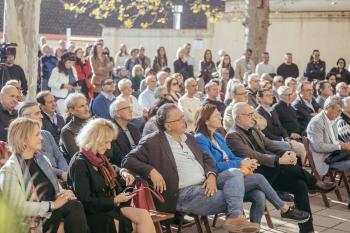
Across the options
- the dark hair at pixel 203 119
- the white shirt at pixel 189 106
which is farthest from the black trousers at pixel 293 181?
the white shirt at pixel 189 106

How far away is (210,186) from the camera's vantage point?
5484 millimetres

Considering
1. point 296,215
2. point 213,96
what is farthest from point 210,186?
point 213,96

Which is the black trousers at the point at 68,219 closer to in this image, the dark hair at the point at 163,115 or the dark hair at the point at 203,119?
the dark hair at the point at 163,115

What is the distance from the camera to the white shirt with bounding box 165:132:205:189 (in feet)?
18.4

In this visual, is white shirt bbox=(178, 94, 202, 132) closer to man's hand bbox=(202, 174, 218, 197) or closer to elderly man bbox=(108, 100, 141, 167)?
elderly man bbox=(108, 100, 141, 167)

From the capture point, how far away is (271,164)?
6.39 metres

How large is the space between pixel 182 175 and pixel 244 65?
30.8 ft

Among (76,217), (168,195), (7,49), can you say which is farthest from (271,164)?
(7,49)

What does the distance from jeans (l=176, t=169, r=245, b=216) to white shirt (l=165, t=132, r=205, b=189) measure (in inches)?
2.9

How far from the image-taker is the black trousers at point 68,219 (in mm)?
4492

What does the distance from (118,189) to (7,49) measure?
4.18m

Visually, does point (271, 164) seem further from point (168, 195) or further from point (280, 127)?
point (280, 127)

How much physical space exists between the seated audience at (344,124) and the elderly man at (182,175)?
304cm

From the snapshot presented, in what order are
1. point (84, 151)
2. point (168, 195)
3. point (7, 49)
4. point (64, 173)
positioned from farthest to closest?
point (7, 49)
point (64, 173)
point (168, 195)
point (84, 151)
